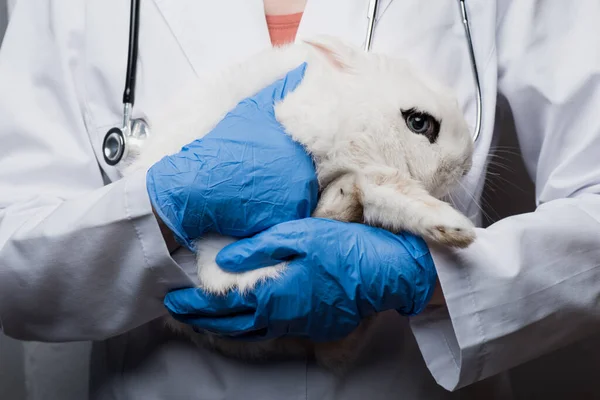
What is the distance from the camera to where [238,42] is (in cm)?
114

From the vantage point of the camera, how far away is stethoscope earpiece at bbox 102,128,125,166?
1.01 m

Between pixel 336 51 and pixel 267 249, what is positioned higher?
pixel 336 51

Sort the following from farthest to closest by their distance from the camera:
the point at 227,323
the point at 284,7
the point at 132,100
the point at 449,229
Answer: the point at 284,7
the point at 132,100
the point at 227,323
the point at 449,229

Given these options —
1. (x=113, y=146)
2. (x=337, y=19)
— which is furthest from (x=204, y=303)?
(x=337, y=19)

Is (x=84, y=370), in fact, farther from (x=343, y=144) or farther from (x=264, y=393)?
(x=343, y=144)

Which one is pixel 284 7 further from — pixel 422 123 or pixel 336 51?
pixel 422 123

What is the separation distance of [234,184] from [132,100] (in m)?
0.30

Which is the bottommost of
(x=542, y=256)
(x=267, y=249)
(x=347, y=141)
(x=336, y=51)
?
(x=542, y=256)

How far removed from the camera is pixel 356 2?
1.16 meters

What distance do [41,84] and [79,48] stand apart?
0.09 m

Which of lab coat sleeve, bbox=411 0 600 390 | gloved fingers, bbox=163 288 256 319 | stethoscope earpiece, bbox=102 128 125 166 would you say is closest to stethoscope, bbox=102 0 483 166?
stethoscope earpiece, bbox=102 128 125 166

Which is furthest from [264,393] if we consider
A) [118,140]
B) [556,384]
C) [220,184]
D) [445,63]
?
[556,384]

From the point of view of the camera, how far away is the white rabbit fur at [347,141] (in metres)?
0.90

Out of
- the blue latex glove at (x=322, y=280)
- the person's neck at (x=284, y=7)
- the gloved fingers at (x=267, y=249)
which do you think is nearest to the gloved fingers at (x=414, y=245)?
the blue latex glove at (x=322, y=280)
